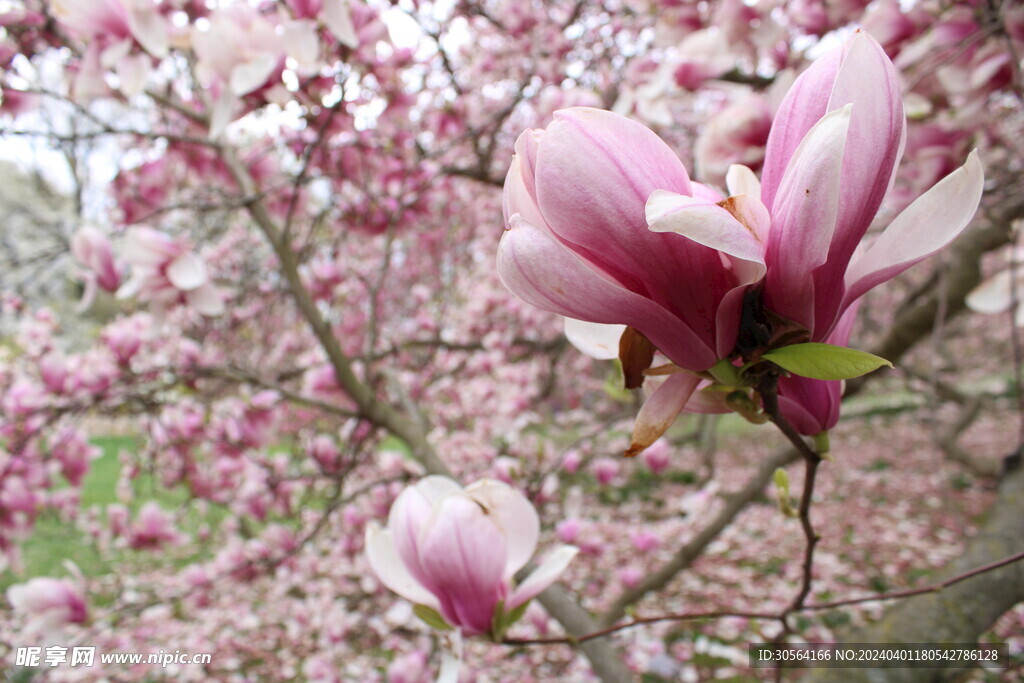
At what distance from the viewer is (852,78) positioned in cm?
28

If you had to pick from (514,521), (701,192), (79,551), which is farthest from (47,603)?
(79,551)

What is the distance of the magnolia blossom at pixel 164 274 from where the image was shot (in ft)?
3.76

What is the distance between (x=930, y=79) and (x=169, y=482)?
8.53 ft

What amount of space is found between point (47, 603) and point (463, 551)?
1.42 meters

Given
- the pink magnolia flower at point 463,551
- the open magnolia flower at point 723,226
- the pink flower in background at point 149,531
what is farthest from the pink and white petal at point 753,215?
the pink flower in background at point 149,531

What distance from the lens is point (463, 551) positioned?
0.55m

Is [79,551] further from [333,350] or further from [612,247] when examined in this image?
[612,247]

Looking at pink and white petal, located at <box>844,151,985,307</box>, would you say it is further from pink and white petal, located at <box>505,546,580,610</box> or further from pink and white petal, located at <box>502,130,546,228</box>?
pink and white petal, located at <box>505,546,580,610</box>

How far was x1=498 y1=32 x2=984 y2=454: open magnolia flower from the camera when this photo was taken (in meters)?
0.28

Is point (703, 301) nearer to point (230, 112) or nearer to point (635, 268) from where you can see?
point (635, 268)

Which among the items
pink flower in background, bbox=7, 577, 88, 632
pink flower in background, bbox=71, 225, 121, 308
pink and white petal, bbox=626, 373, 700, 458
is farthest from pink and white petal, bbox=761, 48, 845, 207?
pink flower in background, bbox=7, 577, 88, 632

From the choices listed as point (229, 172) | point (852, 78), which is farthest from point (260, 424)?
point (852, 78)

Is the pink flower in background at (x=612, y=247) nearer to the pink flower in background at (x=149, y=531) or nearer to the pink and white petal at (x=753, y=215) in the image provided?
the pink and white petal at (x=753, y=215)

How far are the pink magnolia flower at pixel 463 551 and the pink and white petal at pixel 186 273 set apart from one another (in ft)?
2.62
